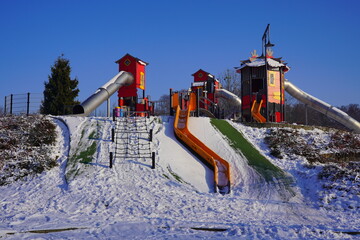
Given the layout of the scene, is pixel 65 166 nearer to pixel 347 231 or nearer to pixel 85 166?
pixel 85 166

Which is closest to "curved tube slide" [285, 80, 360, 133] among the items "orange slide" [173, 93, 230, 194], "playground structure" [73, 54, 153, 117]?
"playground structure" [73, 54, 153, 117]

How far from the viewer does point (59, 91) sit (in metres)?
32.9

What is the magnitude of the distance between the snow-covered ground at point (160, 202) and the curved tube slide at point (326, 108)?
17.1 meters

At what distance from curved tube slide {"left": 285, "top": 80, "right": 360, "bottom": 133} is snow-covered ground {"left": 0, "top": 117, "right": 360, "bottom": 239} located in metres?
17.1

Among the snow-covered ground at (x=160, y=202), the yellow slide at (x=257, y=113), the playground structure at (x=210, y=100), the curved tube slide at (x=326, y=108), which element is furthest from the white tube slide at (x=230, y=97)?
the snow-covered ground at (x=160, y=202)

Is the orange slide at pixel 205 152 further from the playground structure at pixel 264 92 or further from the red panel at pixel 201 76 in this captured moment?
the red panel at pixel 201 76

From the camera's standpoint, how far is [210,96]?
34.1m

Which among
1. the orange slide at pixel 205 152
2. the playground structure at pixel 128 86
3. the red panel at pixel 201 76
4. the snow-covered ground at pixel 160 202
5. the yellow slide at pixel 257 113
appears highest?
the red panel at pixel 201 76

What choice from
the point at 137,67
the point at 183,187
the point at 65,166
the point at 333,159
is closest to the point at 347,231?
the point at 183,187

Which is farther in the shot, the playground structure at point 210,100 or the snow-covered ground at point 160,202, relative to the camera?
the playground structure at point 210,100

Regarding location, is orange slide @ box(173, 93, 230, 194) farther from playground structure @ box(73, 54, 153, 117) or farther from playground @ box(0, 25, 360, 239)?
playground structure @ box(73, 54, 153, 117)

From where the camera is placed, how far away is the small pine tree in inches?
1281

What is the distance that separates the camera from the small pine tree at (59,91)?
32.5 m

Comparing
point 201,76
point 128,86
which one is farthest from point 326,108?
point 128,86
